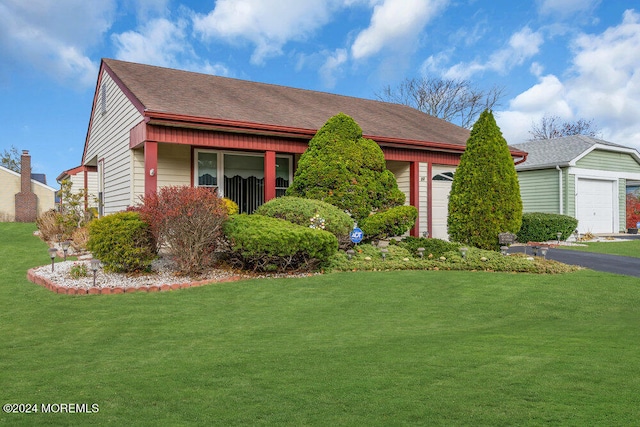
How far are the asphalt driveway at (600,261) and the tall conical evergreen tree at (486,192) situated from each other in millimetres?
1552

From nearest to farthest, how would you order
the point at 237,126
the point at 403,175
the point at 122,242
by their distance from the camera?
1. the point at 122,242
2. the point at 237,126
3. the point at 403,175

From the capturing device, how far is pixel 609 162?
22297mm

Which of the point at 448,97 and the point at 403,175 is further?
the point at 448,97

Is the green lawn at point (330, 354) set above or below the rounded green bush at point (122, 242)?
below

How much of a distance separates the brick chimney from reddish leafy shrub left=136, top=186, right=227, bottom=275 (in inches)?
1016

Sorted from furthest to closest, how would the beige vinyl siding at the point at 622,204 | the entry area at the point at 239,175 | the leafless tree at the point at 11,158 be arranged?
the leafless tree at the point at 11,158, the beige vinyl siding at the point at 622,204, the entry area at the point at 239,175

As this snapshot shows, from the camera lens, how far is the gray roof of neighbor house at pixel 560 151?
827 inches

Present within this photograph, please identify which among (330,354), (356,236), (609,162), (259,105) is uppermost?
(259,105)

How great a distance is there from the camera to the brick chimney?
2928 cm

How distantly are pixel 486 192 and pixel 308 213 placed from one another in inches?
191

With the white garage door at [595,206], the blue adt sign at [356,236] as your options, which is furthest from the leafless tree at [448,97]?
the blue adt sign at [356,236]

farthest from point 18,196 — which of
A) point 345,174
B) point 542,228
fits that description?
point 542,228

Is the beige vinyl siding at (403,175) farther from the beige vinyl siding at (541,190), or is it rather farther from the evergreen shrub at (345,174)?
the beige vinyl siding at (541,190)

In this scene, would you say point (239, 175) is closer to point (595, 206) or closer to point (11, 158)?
point (595, 206)
